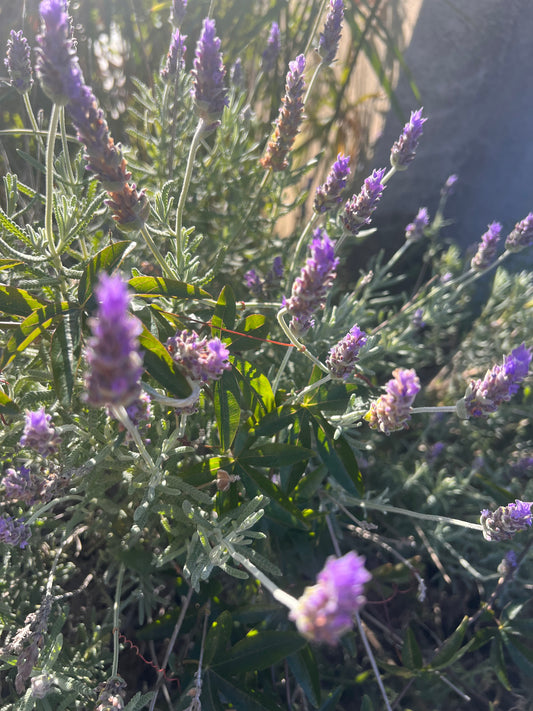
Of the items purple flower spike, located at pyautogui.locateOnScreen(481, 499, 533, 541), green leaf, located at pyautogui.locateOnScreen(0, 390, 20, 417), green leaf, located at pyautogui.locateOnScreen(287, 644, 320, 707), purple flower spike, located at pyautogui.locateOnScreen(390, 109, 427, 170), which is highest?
purple flower spike, located at pyautogui.locateOnScreen(390, 109, 427, 170)

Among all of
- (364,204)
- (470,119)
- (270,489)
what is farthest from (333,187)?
(470,119)

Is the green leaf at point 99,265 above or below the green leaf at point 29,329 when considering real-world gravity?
above

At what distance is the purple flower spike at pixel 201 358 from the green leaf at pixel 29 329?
0.25 m

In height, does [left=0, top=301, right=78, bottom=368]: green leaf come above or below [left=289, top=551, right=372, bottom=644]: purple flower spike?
above

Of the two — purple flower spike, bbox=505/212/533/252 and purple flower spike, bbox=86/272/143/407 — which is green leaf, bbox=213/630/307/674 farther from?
purple flower spike, bbox=505/212/533/252

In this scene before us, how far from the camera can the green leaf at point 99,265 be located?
0.97 metres

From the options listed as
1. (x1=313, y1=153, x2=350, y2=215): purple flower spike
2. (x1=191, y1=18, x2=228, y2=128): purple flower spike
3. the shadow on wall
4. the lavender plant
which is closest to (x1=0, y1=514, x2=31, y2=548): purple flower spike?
the lavender plant

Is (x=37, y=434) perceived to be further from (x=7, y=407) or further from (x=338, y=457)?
(x=338, y=457)

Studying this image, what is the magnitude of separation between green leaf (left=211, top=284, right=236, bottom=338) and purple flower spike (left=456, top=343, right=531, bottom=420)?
1.60ft

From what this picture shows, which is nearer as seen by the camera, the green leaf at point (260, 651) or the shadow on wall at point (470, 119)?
the green leaf at point (260, 651)

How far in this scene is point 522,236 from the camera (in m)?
1.55

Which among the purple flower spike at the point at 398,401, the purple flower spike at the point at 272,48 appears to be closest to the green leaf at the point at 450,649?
the purple flower spike at the point at 398,401

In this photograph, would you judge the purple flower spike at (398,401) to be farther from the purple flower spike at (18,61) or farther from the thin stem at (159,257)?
the purple flower spike at (18,61)

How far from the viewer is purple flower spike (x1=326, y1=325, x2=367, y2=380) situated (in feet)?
3.30
